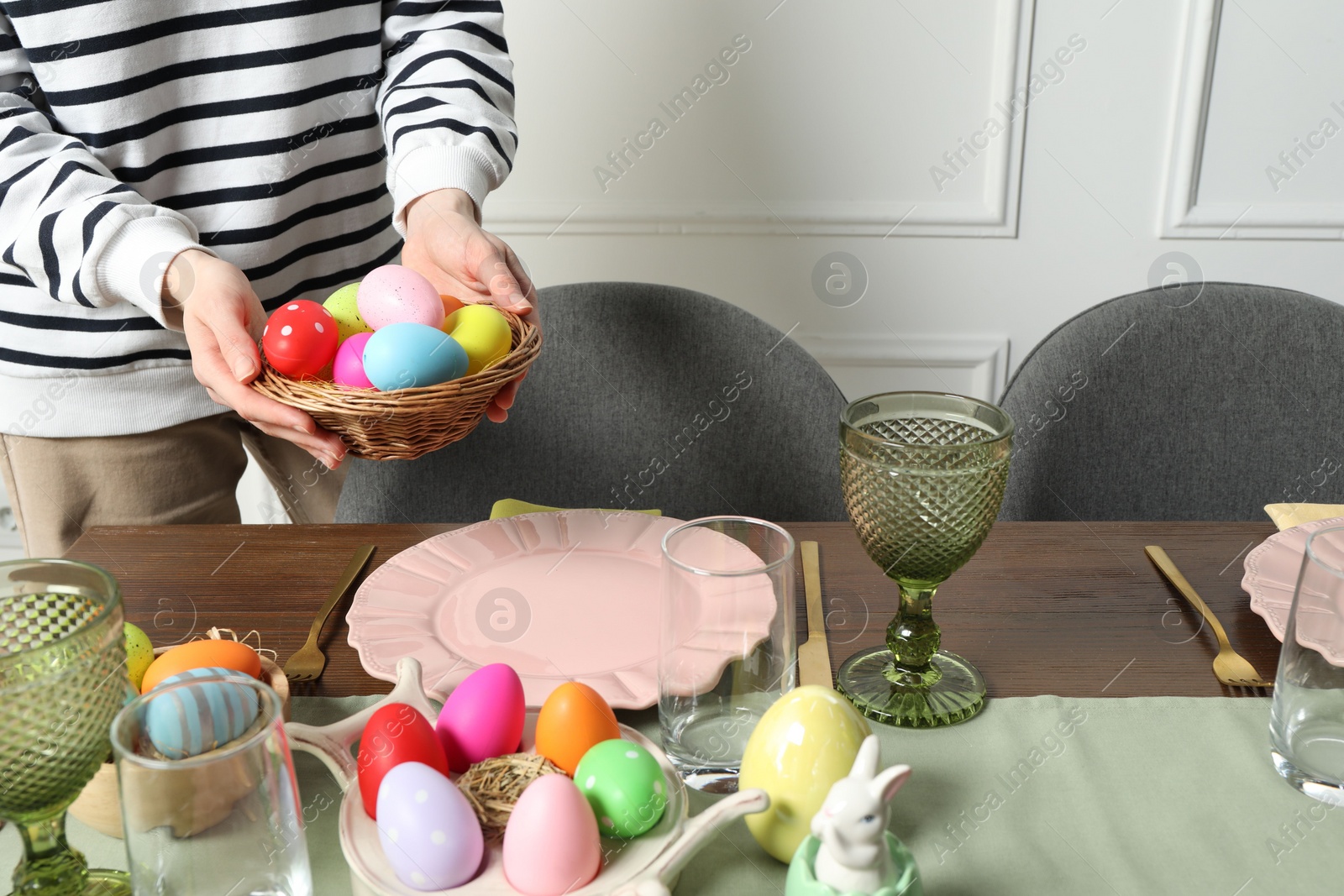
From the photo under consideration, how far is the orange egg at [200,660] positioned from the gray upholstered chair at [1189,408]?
0.82m

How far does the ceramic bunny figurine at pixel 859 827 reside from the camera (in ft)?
1.41

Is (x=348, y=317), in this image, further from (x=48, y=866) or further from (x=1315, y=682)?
(x=1315, y=682)

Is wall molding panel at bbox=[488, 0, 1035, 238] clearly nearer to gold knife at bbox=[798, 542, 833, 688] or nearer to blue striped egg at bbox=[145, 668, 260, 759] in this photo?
gold knife at bbox=[798, 542, 833, 688]

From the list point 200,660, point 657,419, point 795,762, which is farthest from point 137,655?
point 657,419

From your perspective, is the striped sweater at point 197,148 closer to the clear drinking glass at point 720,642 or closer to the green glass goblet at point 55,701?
the green glass goblet at point 55,701

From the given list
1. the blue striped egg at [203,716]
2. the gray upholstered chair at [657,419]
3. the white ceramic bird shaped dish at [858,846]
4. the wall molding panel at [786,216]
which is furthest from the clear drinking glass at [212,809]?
the wall molding panel at [786,216]

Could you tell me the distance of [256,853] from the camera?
44cm

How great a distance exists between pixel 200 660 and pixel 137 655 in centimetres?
6

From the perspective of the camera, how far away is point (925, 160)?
5.98ft

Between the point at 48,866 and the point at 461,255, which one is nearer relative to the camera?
the point at 48,866

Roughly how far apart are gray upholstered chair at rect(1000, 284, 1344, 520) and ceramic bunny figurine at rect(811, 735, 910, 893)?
0.74 meters

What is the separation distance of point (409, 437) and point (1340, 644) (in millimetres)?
630

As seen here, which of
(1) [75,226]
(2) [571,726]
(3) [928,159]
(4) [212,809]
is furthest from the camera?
(3) [928,159]

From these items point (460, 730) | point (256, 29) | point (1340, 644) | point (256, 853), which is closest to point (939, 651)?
point (1340, 644)
